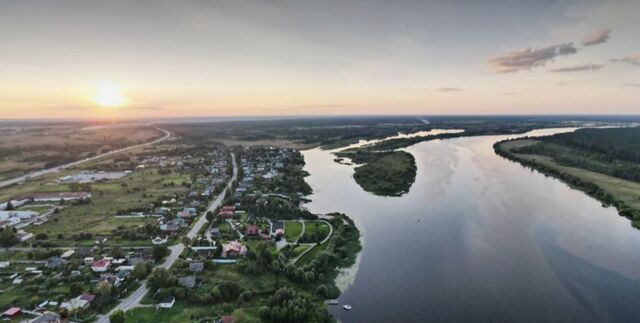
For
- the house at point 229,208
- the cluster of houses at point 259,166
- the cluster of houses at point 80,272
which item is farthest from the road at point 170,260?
the cluster of houses at point 259,166

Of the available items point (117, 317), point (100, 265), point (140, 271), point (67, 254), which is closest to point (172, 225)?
point (67, 254)

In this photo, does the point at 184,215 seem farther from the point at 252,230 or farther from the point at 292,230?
the point at 292,230

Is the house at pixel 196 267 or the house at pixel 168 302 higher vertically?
the house at pixel 196 267

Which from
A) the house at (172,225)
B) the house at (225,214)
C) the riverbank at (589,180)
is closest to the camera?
the house at (172,225)

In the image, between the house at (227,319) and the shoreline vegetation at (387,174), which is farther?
the shoreline vegetation at (387,174)

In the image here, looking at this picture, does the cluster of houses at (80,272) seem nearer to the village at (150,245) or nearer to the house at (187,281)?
the village at (150,245)

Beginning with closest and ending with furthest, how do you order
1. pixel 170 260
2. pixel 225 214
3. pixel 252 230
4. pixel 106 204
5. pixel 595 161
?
pixel 170 260 < pixel 252 230 < pixel 225 214 < pixel 106 204 < pixel 595 161

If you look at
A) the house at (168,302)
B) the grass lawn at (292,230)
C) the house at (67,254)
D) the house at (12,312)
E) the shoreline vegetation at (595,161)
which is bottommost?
the house at (12,312)
